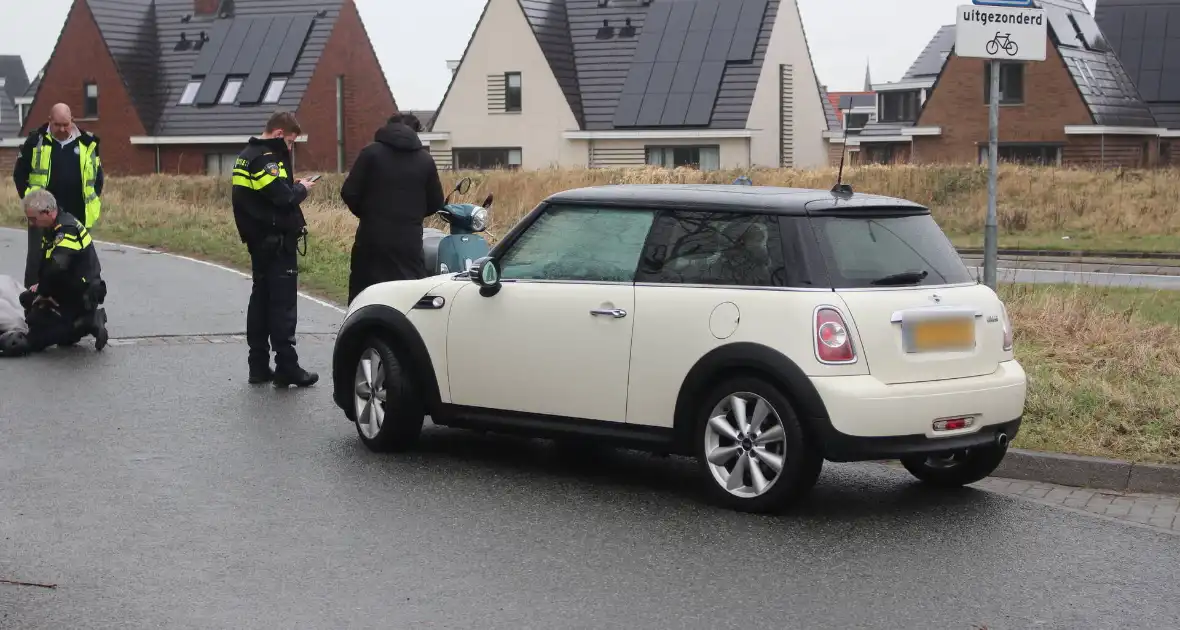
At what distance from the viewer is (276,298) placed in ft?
37.8

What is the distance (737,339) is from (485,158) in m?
52.1

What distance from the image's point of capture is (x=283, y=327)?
11.5 metres

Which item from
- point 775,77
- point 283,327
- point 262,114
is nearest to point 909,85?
point 775,77

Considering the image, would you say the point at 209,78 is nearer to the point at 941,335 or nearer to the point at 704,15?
the point at 704,15

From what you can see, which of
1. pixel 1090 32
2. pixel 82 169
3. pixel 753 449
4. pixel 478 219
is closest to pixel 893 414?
pixel 753 449

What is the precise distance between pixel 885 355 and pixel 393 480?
8.72 ft

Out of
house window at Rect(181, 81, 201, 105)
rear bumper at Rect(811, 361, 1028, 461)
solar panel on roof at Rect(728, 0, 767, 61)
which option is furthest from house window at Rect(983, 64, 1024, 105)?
rear bumper at Rect(811, 361, 1028, 461)

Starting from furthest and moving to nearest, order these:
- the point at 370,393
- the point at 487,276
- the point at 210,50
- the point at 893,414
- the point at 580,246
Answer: the point at 210,50 → the point at 370,393 → the point at 487,276 → the point at 580,246 → the point at 893,414

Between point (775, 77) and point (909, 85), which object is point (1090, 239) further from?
point (909, 85)

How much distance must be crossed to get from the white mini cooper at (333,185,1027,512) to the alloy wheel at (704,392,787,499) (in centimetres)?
1

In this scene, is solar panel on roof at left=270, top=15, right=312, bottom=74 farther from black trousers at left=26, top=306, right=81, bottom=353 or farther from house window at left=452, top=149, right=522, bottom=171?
black trousers at left=26, top=306, right=81, bottom=353

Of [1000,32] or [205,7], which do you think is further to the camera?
[205,7]

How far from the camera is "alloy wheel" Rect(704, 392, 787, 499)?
7.41 meters

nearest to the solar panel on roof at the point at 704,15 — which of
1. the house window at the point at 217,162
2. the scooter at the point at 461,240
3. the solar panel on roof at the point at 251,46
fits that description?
the solar panel on roof at the point at 251,46
